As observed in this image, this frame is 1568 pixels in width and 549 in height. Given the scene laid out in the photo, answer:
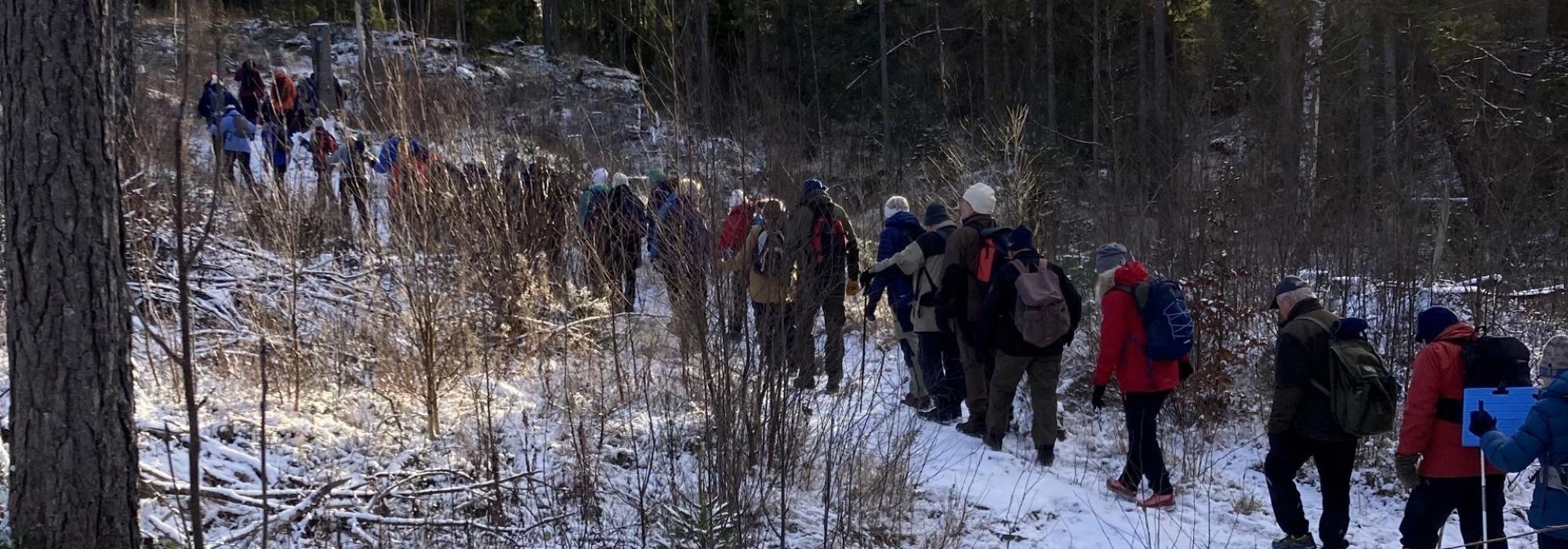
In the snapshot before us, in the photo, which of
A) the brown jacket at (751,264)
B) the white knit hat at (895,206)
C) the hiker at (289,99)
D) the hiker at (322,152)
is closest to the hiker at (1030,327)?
the white knit hat at (895,206)

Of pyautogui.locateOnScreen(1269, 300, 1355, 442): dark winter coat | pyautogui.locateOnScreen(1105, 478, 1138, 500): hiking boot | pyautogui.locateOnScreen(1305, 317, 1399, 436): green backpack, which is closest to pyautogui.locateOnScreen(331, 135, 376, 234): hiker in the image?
pyautogui.locateOnScreen(1105, 478, 1138, 500): hiking boot

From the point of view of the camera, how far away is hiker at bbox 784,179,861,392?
468 centimetres

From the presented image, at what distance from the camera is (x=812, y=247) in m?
5.26

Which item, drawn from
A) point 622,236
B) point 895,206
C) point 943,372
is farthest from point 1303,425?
point 622,236

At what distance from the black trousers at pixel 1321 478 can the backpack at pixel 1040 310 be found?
1.30 metres

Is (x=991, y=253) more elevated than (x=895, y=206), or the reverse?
(x=895, y=206)

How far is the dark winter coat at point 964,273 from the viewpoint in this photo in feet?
21.3

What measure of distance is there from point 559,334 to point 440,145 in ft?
4.94

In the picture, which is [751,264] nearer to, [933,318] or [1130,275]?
[1130,275]

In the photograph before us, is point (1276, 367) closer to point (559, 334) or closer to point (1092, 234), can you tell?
point (559, 334)

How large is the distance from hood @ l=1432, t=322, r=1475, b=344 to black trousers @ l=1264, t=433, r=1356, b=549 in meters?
0.68

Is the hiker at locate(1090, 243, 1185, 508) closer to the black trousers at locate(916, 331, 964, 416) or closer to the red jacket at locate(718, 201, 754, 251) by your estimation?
the black trousers at locate(916, 331, 964, 416)

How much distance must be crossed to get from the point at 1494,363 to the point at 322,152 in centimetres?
655

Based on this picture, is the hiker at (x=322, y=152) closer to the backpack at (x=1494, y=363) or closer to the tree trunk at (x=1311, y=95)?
the backpack at (x=1494, y=363)
